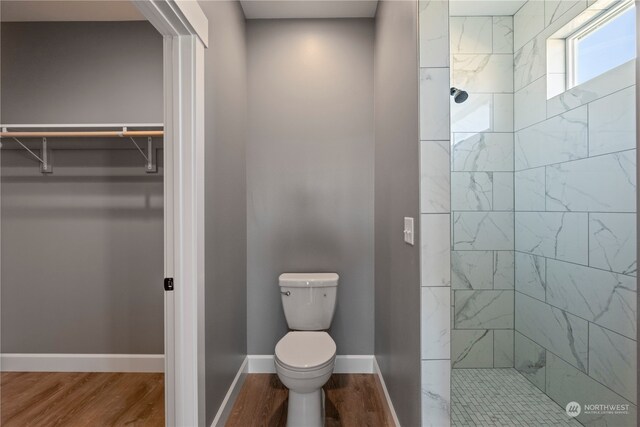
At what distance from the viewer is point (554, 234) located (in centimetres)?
188

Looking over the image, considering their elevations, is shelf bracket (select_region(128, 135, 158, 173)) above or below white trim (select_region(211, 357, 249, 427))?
above

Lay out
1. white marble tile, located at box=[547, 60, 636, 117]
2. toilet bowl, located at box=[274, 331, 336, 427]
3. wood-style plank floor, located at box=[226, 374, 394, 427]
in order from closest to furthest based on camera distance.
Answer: white marble tile, located at box=[547, 60, 636, 117] < toilet bowl, located at box=[274, 331, 336, 427] < wood-style plank floor, located at box=[226, 374, 394, 427]

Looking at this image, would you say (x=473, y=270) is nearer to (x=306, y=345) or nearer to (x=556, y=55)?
(x=306, y=345)

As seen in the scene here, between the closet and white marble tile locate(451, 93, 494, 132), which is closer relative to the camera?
white marble tile locate(451, 93, 494, 132)

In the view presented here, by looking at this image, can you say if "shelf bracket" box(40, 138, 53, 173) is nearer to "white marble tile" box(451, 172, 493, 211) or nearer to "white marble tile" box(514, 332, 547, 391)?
"white marble tile" box(451, 172, 493, 211)

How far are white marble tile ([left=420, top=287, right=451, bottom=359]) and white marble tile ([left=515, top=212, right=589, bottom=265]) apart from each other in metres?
1.00

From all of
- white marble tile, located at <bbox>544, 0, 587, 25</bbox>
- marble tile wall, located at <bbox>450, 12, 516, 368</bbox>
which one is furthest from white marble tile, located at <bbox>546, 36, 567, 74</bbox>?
marble tile wall, located at <bbox>450, 12, 516, 368</bbox>

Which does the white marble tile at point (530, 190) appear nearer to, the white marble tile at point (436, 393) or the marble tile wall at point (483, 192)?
the marble tile wall at point (483, 192)

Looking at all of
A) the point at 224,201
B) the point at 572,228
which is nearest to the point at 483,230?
the point at 572,228

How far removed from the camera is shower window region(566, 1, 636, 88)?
4.86 feet

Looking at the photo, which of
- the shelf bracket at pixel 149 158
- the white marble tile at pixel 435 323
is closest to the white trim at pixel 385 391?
the white marble tile at pixel 435 323

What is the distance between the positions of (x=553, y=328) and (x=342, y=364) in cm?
135
